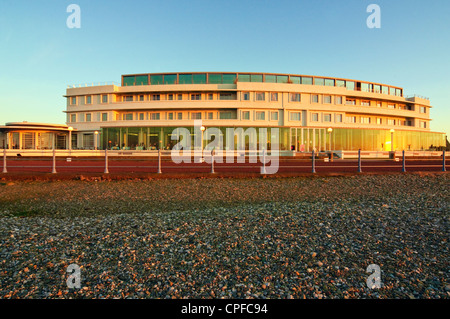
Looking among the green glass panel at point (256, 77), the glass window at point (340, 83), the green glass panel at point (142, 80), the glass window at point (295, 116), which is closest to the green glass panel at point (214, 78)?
the green glass panel at point (256, 77)

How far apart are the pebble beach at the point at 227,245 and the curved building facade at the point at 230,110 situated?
31.3 metres

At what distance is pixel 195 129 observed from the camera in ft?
131

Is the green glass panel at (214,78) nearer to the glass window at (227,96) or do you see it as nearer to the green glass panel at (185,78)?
the glass window at (227,96)

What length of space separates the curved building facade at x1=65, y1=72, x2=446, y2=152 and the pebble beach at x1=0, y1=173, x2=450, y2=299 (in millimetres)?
31265

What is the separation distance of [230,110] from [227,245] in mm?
37303

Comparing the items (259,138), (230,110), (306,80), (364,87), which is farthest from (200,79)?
(364,87)

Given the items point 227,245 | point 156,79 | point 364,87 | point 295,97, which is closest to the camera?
point 227,245

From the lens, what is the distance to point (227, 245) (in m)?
4.61

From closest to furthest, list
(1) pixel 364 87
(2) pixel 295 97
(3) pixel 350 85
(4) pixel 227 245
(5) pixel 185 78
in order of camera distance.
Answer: (4) pixel 227 245 → (2) pixel 295 97 → (5) pixel 185 78 → (3) pixel 350 85 → (1) pixel 364 87

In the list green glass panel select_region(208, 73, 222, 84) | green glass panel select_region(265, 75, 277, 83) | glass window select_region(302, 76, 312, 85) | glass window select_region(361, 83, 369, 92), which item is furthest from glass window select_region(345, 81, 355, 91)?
green glass panel select_region(208, 73, 222, 84)

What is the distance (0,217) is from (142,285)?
6347 millimetres

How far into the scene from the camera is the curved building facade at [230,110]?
39.7 metres

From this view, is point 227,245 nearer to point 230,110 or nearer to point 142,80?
point 230,110

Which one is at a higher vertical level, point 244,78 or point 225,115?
point 244,78
